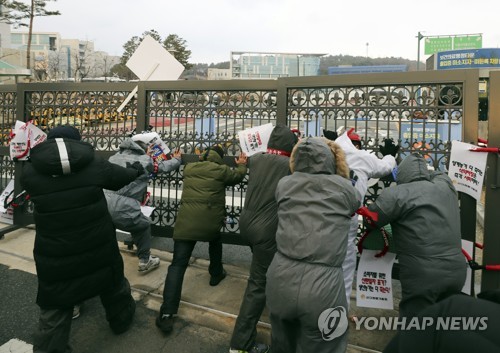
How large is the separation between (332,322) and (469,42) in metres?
44.1

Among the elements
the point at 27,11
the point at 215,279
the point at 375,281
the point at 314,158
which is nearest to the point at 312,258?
the point at 314,158

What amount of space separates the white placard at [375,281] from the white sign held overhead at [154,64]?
357cm

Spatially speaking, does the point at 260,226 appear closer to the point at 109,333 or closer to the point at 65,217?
the point at 65,217

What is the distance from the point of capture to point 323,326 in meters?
2.55

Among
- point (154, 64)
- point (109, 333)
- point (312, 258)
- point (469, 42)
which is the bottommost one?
point (109, 333)

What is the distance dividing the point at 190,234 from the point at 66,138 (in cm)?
148

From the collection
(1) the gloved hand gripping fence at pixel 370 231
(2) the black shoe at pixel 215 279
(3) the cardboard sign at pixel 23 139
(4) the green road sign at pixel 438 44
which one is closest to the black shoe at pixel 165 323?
(2) the black shoe at pixel 215 279

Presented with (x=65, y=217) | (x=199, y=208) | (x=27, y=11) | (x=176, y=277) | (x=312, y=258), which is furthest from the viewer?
(x=27, y=11)

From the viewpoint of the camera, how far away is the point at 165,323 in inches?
148

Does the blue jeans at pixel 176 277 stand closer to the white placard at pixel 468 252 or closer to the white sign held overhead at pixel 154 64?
the white sign held overhead at pixel 154 64

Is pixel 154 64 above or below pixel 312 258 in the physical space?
above

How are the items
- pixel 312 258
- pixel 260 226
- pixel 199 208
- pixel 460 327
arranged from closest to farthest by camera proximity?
pixel 460 327
pixel 312 258
pixel 260 226
pixel 199 208

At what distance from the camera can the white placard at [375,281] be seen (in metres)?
3.68

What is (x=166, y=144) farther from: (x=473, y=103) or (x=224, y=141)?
(x=473, y=103)
